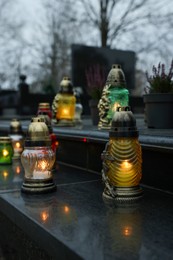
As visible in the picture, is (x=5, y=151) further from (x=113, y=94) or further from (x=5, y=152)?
(x=113, y=94)

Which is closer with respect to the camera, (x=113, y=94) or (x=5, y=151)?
(x=113, y=94)

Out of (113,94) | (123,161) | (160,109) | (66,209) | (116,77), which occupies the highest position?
→ (116,77)

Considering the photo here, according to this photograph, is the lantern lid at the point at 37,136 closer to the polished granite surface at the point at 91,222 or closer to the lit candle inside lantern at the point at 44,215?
the polished granite surface at the point at 91,222

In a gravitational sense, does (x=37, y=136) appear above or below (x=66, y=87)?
below

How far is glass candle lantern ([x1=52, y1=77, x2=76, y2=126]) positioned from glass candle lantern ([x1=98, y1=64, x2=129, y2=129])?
2.51ft

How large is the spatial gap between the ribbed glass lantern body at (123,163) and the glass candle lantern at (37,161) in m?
0.42

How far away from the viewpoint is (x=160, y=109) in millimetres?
2891

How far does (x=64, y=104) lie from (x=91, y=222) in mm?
2307

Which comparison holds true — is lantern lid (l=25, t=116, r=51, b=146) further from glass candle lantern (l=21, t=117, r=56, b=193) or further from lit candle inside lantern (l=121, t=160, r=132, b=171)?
lit candle inside lantern (l=121, t=160, r=132, b=171)

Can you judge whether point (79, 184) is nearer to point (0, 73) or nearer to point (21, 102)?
point (21, 102)

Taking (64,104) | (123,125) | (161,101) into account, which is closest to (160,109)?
(161,101)

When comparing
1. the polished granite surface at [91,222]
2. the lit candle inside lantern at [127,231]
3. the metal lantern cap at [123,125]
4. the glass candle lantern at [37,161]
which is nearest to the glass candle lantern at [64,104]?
the polished granite surface at [91,222]

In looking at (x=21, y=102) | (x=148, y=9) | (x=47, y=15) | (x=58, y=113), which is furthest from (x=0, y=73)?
(x=58, y=113)

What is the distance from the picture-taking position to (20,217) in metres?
1.79
